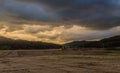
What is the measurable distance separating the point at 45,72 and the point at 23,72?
7.81ft

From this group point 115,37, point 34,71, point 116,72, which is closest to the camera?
point 116,72

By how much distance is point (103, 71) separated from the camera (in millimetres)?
35031

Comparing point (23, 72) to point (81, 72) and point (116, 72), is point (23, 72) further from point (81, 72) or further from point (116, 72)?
point (116, 72)

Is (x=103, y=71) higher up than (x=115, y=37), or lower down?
lower down

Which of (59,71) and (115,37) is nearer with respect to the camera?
(59,71)

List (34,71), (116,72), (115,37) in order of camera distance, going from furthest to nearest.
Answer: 1. (115,37)
2. (34,71)
3. (116,72)

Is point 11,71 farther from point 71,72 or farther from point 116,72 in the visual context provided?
point 116,72

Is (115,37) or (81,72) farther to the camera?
(115,37)

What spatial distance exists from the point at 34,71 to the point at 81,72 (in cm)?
540

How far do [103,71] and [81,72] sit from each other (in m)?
2.54

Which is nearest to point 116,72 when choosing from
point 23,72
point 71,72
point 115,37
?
point 71,72

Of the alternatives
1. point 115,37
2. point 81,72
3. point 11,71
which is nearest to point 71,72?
point 81,72

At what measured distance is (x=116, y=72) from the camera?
33.8m

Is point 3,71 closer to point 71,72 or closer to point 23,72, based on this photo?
point 23,72
